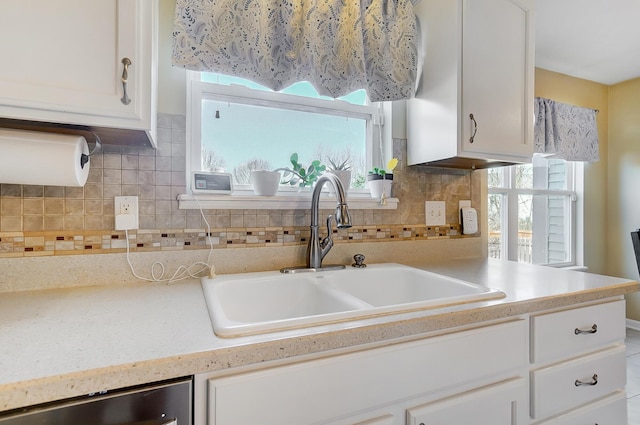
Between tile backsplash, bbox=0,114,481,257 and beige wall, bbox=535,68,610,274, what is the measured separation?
102 inches

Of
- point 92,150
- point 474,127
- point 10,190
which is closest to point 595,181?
point 474,127

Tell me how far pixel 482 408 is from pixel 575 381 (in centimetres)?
42

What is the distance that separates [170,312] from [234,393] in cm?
30

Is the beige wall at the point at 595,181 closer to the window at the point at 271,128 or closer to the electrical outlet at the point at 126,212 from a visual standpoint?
the window at the point at 271,128

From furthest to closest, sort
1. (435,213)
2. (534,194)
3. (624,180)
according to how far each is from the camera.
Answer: (624,180), (534,194), (435,213)

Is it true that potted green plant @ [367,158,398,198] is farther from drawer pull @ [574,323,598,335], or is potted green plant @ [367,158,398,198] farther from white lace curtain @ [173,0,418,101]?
drawer pull @ [574,323,598,335]

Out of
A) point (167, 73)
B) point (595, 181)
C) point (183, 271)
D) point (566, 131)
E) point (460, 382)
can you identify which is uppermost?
point (566, 131)

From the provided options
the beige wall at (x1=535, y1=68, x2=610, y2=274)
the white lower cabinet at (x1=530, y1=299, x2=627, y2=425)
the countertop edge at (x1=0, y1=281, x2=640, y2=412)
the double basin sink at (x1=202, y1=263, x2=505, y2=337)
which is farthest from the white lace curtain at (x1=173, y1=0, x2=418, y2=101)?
the beige wall at (x1=535, y1=68, x2=610, y2=274)

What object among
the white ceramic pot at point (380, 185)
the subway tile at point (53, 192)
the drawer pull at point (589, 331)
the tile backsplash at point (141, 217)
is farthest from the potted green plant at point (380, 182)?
the subway tile at point (53, 192)

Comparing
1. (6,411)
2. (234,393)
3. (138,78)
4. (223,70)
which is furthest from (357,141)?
(6,411)

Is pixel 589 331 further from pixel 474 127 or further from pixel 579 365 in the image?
pixel 474 127

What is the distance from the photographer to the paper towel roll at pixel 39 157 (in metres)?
0.81

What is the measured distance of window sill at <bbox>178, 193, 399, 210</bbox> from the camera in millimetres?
1180

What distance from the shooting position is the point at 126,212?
109 cm
